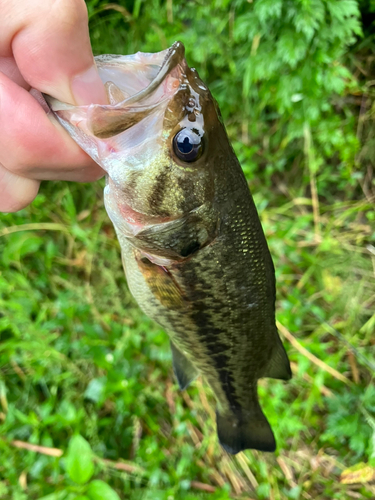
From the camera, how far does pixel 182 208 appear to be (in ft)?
3.66

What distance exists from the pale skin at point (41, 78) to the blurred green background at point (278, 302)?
1420 millimetres

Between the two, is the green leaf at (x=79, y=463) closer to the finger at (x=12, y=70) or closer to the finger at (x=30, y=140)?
the finger at (x=30, y=140)

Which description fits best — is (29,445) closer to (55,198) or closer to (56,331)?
(56,331)

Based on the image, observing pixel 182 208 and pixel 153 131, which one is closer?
pixel 153 131

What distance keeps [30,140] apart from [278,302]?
2154 millimetres

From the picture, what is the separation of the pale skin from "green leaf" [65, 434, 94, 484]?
4.34 feet

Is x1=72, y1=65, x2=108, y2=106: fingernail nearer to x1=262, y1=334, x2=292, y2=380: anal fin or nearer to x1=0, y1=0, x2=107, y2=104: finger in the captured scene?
x1=0, y1=0, x2=107, y2=104: finger

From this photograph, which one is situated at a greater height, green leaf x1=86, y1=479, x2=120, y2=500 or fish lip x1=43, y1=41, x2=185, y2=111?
fish lip x1=43, y1=41, x2=185, y2=111

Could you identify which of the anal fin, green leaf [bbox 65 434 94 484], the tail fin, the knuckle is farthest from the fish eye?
green leaf [bbox 65 434 94 484]

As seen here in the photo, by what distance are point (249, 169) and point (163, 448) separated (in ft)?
6.65

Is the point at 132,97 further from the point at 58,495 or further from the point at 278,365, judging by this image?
the point at 58,495

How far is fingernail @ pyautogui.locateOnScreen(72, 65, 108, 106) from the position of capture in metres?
0.96

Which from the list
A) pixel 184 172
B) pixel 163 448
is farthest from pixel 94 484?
pixel 184 172

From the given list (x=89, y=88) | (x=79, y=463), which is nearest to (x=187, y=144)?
(x=89, y=88)
